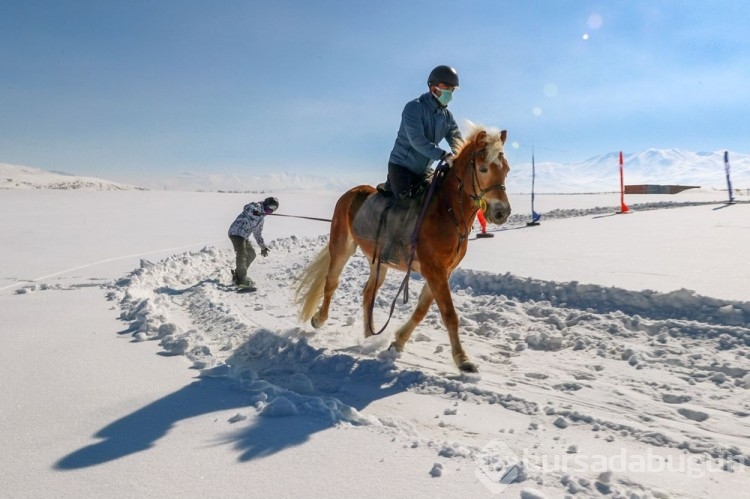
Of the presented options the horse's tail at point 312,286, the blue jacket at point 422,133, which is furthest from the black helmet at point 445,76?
the horse's tail at point 312,286

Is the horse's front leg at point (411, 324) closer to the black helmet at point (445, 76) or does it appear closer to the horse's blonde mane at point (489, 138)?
the horse's blonde mane at point (489, 138)

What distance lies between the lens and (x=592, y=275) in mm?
6926

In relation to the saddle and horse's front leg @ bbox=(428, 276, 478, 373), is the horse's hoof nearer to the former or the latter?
horse's front leg @ bbox=(428, 276, 478, 373)

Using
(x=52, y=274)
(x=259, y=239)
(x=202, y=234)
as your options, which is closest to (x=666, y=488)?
(x=259, y=239)

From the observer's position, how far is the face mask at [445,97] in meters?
4.73

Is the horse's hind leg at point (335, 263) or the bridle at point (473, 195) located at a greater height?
the bridle at point (473, 195)

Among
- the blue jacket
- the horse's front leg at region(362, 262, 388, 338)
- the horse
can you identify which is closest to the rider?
the blue jacket

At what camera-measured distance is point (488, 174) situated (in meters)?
4.12

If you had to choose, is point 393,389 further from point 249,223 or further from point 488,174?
point 249,223

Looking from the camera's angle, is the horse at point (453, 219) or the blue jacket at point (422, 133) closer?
the horse at point (453, 219)

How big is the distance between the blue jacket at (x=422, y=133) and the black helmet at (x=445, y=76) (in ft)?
0.61

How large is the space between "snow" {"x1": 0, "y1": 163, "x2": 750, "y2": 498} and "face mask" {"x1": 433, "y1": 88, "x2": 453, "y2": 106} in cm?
247

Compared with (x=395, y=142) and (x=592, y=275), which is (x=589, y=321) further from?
(x=395, y=142)

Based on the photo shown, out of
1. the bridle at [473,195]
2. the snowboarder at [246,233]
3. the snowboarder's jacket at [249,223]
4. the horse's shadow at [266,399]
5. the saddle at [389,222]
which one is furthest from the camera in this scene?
the snowboarder's jacket at [249,223]
